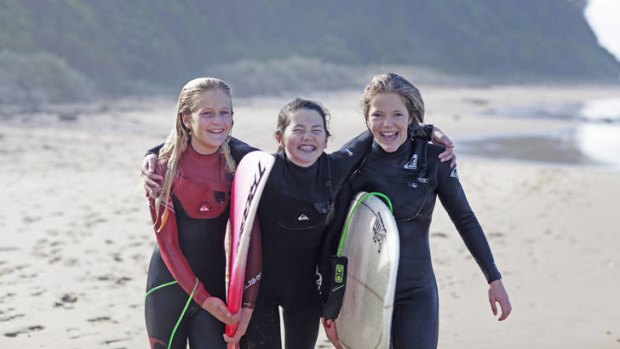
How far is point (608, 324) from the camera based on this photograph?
4.89 meters

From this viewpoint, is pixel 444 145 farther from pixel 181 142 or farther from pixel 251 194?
pixel 181 142

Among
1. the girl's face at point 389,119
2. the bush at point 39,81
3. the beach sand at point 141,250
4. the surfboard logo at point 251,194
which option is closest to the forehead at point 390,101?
the girl's face at point 389,119

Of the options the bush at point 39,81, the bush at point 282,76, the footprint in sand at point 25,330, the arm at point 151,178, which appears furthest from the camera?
the bush at point 282,76

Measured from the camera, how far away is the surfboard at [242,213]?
108 inches

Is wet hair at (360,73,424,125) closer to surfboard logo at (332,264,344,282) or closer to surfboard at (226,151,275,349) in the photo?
surfboard at (226,151,275,349)

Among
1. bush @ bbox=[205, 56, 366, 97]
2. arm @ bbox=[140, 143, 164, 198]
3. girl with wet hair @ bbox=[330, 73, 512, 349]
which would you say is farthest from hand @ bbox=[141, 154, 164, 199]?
bush @ bbox=[205, 56, 366, 97]

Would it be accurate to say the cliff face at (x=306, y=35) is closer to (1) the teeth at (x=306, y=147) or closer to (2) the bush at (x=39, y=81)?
(2) the bush at (x=39, y=81)

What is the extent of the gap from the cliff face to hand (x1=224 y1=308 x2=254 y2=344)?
21770 millimetres

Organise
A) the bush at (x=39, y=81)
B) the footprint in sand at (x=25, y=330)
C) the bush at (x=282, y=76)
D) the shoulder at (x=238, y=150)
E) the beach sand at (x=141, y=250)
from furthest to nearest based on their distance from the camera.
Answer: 1. the bush at (x=282, y=76)
2. the bush at (x=39, y=81)
3. the beach sand at (x=141, y=250)
4. the footprint in sand at (x=25, y=330)
5. the shoulder at (x=238, y=150)

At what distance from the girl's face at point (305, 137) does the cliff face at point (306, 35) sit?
2167 centimetres

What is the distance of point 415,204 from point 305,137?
1.73 ft

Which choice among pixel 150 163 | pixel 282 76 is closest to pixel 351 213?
pixel 150 163

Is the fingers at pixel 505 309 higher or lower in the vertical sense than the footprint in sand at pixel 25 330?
higher

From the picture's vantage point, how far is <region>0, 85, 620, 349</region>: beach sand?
4.68 meters
